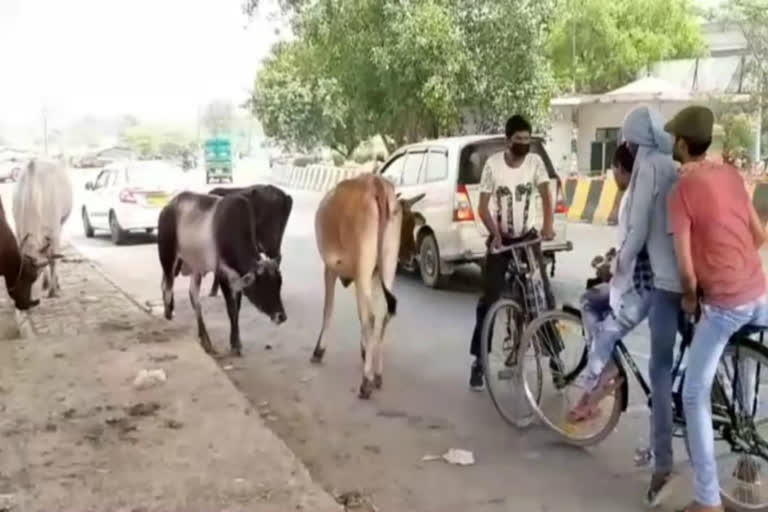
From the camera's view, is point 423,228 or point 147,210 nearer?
point 423,228

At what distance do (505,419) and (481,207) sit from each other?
1492 millimetres

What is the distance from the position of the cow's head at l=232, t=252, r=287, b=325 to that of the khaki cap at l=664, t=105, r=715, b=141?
4700 mm

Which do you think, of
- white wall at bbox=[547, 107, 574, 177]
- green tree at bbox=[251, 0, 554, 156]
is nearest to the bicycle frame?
green tree at bbox=[251, 0, 554, 156]

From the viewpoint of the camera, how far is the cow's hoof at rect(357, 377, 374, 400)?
286 inches

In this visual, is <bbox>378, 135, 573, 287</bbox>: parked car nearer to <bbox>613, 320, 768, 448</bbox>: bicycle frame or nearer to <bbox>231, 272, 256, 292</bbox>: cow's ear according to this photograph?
<bbox>231, 272, 256, 292</bbox>: cow's ear

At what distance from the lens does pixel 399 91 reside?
60.6 feet

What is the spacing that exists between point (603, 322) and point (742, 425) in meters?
0.93

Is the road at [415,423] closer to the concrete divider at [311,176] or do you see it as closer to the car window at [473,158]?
the car window at [473,158]

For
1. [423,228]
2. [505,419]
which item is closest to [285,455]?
[505,419]

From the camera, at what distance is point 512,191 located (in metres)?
6.88

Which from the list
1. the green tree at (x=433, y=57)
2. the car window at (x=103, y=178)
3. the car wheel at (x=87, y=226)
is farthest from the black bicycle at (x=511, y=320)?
the car wheel at (x=87, y=226)

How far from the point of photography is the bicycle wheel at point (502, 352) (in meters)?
6.50

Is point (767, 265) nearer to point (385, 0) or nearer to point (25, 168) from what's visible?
point (385, 0)

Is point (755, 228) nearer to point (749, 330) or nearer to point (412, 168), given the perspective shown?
point (749, 330)
